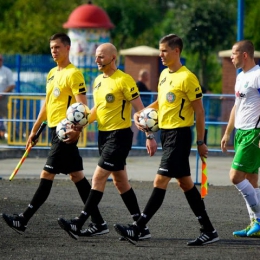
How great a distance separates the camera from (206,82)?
1238 inches

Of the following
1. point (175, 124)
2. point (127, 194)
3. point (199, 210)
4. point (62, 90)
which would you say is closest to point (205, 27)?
point (62, 90)

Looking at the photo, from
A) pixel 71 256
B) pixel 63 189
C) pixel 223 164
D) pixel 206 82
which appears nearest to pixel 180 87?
pixel 71 256

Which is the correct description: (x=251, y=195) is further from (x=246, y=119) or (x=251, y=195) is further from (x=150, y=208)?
(x=150, y=208)

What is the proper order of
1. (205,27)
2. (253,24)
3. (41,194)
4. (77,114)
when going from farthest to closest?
(253,24) < (205,27) < (41,194) < (77,114)

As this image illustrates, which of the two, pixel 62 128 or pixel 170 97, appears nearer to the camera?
pixel 170 97

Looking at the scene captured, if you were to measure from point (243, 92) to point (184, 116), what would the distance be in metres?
0.81

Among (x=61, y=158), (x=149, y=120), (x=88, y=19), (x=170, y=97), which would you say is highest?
(x=88, y=19)

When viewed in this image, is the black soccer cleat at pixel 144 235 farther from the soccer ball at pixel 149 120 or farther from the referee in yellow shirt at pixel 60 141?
the soccer ball at pixel 149 120

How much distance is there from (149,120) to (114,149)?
43cm

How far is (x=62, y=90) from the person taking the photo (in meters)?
9.86

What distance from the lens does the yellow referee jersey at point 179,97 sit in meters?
9.14

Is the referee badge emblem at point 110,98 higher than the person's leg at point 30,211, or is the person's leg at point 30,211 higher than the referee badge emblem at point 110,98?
the referee badge emblem at point 110,98

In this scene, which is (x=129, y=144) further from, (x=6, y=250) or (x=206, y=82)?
(x=206, y=82)

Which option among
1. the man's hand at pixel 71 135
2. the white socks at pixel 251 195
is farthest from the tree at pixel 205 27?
the man's hand at pixel 71 135
